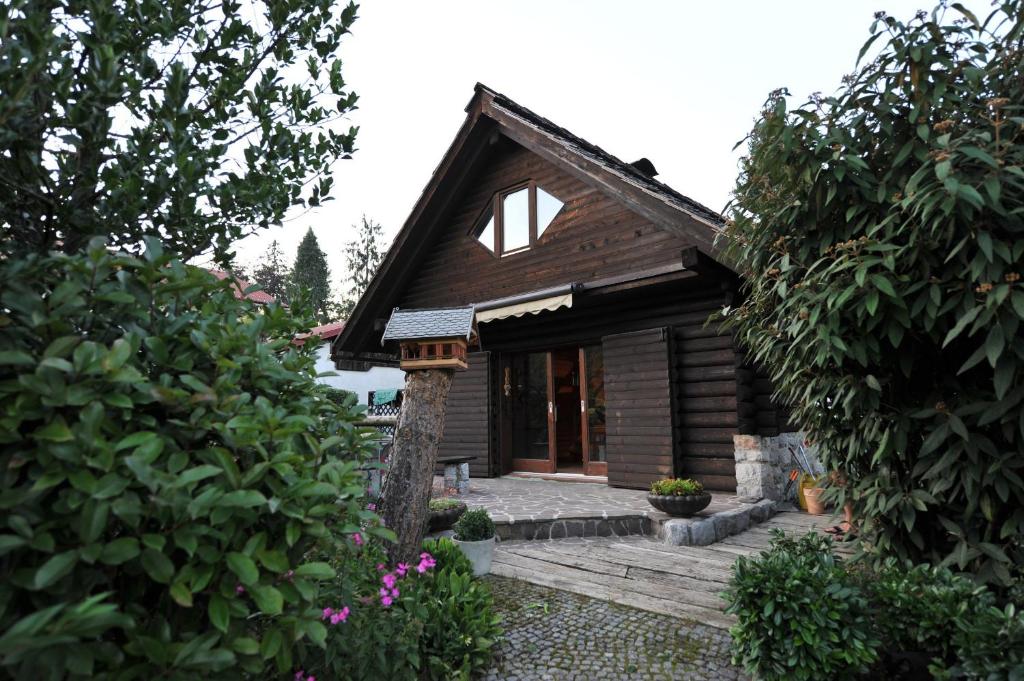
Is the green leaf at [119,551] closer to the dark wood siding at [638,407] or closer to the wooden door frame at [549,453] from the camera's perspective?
the dark wood siding at [638,407]

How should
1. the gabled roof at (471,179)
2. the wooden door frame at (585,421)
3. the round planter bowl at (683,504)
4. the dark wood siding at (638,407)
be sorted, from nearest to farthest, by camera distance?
1. the round planter bowl at (683,504)
2. the gabled roof at (471,179)
3. the dark wood siding at (638,407)
4. the wooden door frame at (585,421)

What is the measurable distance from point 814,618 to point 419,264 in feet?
32.0

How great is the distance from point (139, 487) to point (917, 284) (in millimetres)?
3061

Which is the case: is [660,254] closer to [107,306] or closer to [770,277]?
[770,277]

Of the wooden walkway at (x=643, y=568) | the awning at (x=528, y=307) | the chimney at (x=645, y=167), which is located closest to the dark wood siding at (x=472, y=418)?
the awning at (x=528, y=307)

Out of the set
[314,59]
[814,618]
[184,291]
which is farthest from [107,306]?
[814,618]

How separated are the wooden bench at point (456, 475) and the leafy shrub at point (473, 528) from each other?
340 centimetres

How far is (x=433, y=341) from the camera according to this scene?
12.9ft

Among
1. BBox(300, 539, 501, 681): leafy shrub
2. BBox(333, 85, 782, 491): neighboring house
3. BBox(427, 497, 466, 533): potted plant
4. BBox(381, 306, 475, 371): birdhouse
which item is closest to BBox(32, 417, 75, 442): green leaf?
BBox(300, 539, 501, 681): leafy shrub

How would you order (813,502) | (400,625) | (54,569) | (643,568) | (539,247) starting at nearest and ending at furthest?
1. (54,569)
2. (400,625)
3. (643,568)
4. (813,502)
5. (539,247)

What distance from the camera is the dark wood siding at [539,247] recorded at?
791 cm

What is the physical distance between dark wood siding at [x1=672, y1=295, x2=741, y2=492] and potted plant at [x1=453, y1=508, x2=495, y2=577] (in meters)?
4.04

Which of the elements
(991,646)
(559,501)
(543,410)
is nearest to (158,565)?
(991,646)

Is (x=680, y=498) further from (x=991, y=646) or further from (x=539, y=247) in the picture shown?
(x=539, y=247)
